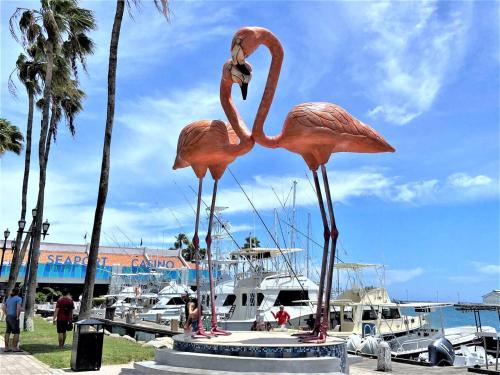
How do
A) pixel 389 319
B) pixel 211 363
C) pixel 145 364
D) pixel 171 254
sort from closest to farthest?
pixel 211 363, pixel 145 364, pixel 389 319, pixel 171 254

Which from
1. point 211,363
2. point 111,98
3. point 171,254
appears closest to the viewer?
point 211,363

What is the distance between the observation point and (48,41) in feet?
59.3

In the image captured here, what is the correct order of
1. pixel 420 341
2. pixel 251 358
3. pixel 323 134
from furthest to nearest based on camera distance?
pixel 420 341, pixel 323 134, pixel 251 358

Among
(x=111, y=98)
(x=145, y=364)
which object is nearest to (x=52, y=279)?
(x=111, y=98)

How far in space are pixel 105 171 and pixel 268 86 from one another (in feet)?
22.5

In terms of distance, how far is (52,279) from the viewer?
150ft

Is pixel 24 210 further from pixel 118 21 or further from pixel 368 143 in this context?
pixel 368 143

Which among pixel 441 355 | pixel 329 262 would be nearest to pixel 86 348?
pixel 329 262

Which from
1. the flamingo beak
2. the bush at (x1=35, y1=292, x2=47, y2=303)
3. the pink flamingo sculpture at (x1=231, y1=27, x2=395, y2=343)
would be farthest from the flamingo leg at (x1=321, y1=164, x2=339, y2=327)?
the bush at (x1=35, y1=292, x2=47, y2=303)

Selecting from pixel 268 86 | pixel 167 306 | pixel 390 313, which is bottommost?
pixel 390 313

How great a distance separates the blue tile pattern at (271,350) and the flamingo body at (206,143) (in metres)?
3.39

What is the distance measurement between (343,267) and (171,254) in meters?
33.9

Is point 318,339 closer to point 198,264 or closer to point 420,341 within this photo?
point 198,264

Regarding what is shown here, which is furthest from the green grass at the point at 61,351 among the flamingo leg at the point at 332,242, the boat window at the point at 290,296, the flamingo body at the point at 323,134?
the boat window at the point at 290,296
